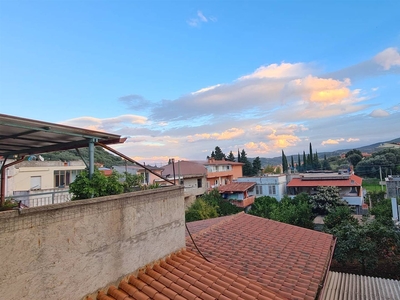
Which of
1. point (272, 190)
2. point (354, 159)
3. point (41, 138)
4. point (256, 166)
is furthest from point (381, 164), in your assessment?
point (41, 138)

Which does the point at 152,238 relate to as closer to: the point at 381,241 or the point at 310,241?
the point at 310,241

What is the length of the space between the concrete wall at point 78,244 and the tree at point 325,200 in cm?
3043

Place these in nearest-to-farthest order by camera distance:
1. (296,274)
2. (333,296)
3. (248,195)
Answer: (296,274) → (333,296) → (248,195)

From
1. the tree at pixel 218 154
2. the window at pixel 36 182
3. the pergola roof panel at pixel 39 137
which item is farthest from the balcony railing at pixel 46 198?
the tree at pixel 218 154

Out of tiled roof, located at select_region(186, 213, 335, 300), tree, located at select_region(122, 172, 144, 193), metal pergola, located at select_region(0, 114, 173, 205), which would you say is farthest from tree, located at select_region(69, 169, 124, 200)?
tiled roof, located at select_region(186, 213, 335, 300)

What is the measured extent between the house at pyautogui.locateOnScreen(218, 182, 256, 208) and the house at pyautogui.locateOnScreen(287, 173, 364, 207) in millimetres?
5994

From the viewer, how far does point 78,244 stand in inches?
139

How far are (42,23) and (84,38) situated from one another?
2.21m

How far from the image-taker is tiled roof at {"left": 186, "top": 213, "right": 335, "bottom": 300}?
5.78 metres

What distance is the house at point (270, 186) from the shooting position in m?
38.1

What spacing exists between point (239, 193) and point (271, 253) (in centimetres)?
3092

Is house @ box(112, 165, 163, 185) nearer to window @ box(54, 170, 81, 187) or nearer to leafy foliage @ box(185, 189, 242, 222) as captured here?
leafy foliage @ box(185, 189, 242, 222)

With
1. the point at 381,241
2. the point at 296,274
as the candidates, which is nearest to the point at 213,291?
the point at 296,274

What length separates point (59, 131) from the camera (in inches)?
147
